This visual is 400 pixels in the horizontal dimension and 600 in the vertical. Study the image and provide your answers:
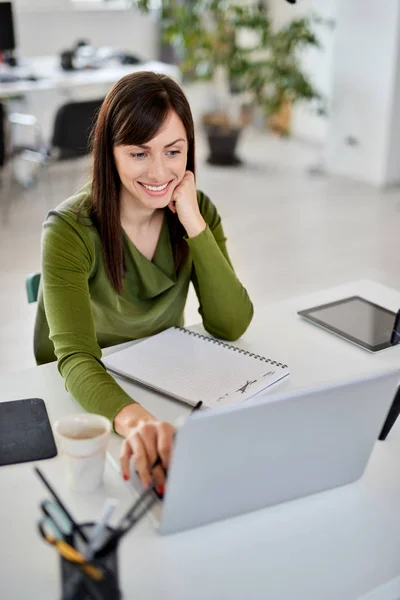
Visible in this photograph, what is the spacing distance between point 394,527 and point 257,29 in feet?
15.6

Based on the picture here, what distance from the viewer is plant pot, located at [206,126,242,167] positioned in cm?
585

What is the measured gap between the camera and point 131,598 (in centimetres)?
102

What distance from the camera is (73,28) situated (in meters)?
6.21

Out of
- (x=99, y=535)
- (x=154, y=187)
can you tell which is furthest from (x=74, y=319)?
(x=99, y=535)

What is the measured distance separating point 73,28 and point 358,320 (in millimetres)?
5029

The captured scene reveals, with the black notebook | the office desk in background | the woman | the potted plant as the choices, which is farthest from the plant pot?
the black notebook

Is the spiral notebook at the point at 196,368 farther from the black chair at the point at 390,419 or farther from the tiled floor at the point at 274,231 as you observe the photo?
the tiled floor at the point at 274,231

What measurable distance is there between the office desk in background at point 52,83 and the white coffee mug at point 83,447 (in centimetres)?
367

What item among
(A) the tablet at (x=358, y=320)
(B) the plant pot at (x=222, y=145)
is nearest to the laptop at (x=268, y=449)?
(A) the tablet at (x=358, y=320)

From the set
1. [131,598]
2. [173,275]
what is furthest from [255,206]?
[131,598]

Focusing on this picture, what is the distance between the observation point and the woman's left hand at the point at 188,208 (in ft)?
5.82

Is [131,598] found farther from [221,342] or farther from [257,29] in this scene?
[257,29]

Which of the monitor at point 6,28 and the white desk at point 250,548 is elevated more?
the monitor at point 6,28

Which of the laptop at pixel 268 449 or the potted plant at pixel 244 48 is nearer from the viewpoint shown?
the laptop at pixel 268 449
